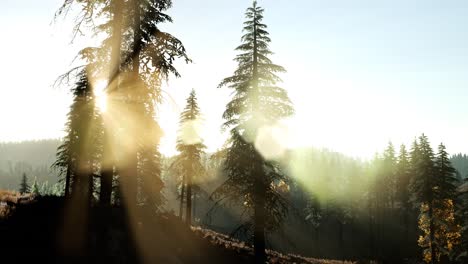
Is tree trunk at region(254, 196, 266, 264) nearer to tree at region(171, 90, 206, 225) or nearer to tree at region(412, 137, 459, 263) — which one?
tree at region(171, 90, 206, 225)

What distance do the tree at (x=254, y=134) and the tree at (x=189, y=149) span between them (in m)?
17.0

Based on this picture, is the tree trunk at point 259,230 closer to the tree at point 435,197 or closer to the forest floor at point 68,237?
the forest floor at point 68,237

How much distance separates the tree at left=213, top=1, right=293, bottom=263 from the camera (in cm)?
1903

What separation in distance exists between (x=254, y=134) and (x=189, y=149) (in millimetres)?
18855

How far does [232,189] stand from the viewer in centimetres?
1970

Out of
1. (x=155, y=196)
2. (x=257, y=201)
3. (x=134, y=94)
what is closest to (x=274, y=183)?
(x=257, y=201)

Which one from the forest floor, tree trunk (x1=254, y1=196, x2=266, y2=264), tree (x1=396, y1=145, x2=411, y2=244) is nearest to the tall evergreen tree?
tree trunk (x1=254, y1=196, x2=266, y2=264)

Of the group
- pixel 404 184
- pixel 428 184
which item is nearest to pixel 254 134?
pixel 428 184

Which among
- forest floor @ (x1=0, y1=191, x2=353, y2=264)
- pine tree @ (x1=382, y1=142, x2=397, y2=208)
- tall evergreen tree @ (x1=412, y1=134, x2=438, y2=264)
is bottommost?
forest floor @ (x1=0, y1=191, x2=353, y2=264)

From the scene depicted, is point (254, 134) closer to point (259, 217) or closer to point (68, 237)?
point (259, 217)

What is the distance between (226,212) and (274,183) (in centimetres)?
9634

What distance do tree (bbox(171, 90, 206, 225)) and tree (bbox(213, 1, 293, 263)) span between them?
55.8 ft

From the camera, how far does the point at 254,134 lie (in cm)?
1959

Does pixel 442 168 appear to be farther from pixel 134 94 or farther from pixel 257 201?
pixel 134 94
